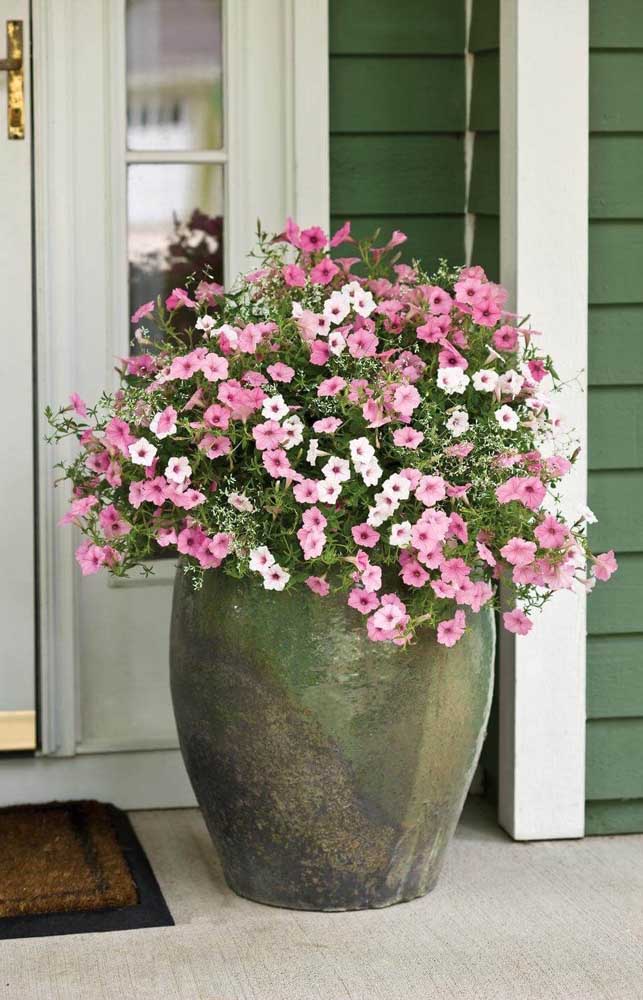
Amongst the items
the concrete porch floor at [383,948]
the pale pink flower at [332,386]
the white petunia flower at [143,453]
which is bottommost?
the concrete porch floor at [383,948]

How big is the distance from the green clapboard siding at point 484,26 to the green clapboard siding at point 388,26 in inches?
2.5

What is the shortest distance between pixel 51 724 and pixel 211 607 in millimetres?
820

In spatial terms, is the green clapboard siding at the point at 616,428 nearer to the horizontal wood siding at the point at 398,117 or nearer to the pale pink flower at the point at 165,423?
the horizontal wood siding at the point at 398,117

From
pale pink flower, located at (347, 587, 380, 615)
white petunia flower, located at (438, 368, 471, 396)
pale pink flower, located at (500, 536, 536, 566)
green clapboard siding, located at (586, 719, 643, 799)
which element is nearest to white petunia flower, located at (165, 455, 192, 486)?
pale pink flower, located at (347, 587, 380, 615)

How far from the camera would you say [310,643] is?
2.41 meters

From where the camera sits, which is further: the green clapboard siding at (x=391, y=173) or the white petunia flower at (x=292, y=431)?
the green clapboard siding at (x=391, y=173)

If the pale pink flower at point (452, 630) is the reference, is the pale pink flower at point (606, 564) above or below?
above

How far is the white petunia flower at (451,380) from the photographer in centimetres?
233

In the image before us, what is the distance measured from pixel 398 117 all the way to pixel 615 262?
1.98 feet

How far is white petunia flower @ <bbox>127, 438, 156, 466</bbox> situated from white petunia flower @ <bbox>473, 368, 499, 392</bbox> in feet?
1.81

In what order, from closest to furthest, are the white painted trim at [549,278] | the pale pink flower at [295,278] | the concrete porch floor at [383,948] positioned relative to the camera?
1. the concrete porch floor at [383,948]
2. the pale pink flower at [295,278]
3. the white painted trim at [549,278]

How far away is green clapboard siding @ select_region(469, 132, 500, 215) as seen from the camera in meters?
3.05

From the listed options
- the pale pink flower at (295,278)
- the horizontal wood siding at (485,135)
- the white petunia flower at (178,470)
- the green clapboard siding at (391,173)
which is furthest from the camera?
the green clapboard siding at (391,173)

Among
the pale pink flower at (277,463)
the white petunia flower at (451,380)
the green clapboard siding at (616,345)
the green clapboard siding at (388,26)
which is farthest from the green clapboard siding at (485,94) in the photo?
the pale pink flower at (277,463)
